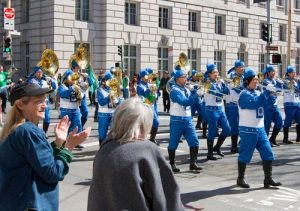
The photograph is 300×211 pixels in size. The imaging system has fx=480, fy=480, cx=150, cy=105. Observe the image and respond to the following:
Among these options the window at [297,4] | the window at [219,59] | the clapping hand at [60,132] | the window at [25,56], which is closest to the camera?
the clapping hand at [60,132]

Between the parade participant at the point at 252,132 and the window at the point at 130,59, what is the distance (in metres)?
21.7

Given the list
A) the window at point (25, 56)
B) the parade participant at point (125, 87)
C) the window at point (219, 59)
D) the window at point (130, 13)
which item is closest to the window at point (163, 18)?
the window at point (130, 13)

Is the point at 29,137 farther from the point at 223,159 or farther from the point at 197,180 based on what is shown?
the point at 223,159

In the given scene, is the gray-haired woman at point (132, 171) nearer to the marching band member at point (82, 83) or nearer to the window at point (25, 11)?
the marching band member at point (82, 83)

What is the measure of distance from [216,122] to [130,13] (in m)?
20.2

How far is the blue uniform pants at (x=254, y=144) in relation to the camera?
7.71 m

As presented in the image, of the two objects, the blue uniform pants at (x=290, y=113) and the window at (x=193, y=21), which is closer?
the blue uniform pants at (x=290, y=113)

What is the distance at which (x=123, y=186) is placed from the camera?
284 centimetres

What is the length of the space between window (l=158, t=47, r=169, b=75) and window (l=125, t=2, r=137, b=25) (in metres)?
2.79

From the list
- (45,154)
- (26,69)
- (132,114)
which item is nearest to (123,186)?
(132,114)

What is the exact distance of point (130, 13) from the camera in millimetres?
29703

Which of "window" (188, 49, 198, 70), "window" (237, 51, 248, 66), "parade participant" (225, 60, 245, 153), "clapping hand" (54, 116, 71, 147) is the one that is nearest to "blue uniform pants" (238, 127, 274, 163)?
"parade participant" (225, 60, 245, 153)

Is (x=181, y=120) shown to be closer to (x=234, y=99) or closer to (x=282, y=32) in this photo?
(x=234, y=99)

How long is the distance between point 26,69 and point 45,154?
28.0 metres
